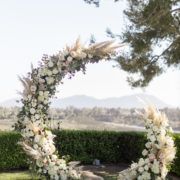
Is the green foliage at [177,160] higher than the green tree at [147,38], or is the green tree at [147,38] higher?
the green tree at [147,38]

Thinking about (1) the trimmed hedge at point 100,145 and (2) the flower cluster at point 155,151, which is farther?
(1) the trimmed hedge at point 100,145

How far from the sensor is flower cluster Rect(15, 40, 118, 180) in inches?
309

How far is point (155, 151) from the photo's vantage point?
7.16 m

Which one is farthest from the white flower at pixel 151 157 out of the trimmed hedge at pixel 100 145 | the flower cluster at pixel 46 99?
the trimmed hedge at pixel 100 145

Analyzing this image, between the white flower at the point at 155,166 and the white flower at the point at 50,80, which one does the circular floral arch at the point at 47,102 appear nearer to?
the white flower at the point at 50,80

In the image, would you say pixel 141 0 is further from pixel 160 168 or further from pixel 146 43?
pixel 160 168

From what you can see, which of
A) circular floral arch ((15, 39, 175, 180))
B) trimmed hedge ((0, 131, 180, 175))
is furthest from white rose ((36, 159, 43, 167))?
trimmed hedge ((0, 131, 180, 175))

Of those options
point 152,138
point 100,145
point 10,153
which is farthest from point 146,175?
point 100,145

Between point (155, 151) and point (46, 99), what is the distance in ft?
6.97

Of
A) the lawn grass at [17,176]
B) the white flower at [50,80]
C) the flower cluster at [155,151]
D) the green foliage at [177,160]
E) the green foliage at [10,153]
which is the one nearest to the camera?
the flower cluster at [155,151]

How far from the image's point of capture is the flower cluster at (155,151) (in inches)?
278

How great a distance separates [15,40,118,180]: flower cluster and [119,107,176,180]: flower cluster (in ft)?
3.97

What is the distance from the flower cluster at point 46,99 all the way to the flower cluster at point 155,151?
121 cm

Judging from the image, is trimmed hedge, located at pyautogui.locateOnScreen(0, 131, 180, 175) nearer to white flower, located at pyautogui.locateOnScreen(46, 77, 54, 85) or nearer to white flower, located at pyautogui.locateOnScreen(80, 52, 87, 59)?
white flower, located at pyautogui.locateOnScreen(46, 77, 54, 85)
